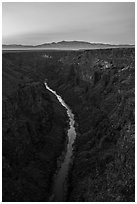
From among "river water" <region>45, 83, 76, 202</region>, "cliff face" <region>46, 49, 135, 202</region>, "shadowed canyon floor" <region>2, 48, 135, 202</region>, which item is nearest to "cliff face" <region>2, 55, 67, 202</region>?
"shadowed canyon floor" <region>2, 48, 135, 202</region>

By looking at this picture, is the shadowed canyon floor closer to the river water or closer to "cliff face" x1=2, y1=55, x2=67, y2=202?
"cliff face" x1=2, y1=55, x2=67, y2=202

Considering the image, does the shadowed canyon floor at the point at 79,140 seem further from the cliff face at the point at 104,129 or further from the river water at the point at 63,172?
the river water at the point at 63,172

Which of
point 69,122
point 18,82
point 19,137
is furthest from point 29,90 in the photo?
point 19,137

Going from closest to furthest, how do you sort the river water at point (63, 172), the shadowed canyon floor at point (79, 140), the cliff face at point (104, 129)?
the cliff face at point (104, 129) → the shadowed canyon floor at point (79, 140) → the river water at point (63, 172)

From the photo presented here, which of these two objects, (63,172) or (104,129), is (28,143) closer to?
(63,172)

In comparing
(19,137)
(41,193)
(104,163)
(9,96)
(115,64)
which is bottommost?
(41,193)

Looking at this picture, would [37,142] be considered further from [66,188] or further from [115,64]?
[115,64]

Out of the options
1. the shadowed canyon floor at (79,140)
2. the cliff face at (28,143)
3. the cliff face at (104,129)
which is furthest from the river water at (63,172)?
the cliff face at (104,129)
